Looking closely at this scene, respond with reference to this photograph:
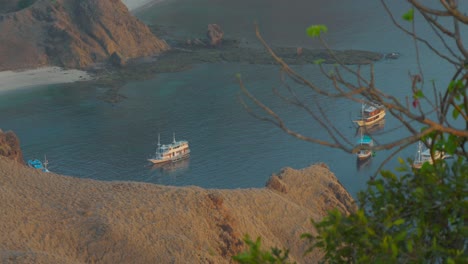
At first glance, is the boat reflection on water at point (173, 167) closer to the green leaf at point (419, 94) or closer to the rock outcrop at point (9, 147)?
the rock outcrop at point (9, 147)

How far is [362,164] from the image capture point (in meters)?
45.6

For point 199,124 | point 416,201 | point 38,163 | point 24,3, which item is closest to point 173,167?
point 199,124

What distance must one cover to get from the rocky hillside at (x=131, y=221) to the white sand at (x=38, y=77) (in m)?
42.4

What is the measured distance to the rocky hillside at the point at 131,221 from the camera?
16234mm

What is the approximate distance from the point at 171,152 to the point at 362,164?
11397 mm

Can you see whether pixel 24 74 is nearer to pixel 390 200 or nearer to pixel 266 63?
pixel 266 63

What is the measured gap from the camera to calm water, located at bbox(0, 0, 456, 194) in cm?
4528

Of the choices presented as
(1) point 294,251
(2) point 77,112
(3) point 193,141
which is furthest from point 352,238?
(2) point 77,112

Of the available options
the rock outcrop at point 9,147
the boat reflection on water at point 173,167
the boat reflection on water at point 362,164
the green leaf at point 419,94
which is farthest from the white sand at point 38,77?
the green leaf at point 419,94

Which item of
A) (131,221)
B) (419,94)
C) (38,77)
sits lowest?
(419,94)

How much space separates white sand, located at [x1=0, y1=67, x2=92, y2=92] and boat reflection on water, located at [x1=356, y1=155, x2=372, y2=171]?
2715cm

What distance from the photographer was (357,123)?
5181 centimetres

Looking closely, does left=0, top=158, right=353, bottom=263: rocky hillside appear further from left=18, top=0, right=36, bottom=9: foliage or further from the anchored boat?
left=18, top=0, right=36, bottom=9: foliage

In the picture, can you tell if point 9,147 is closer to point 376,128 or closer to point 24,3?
point 376,128
